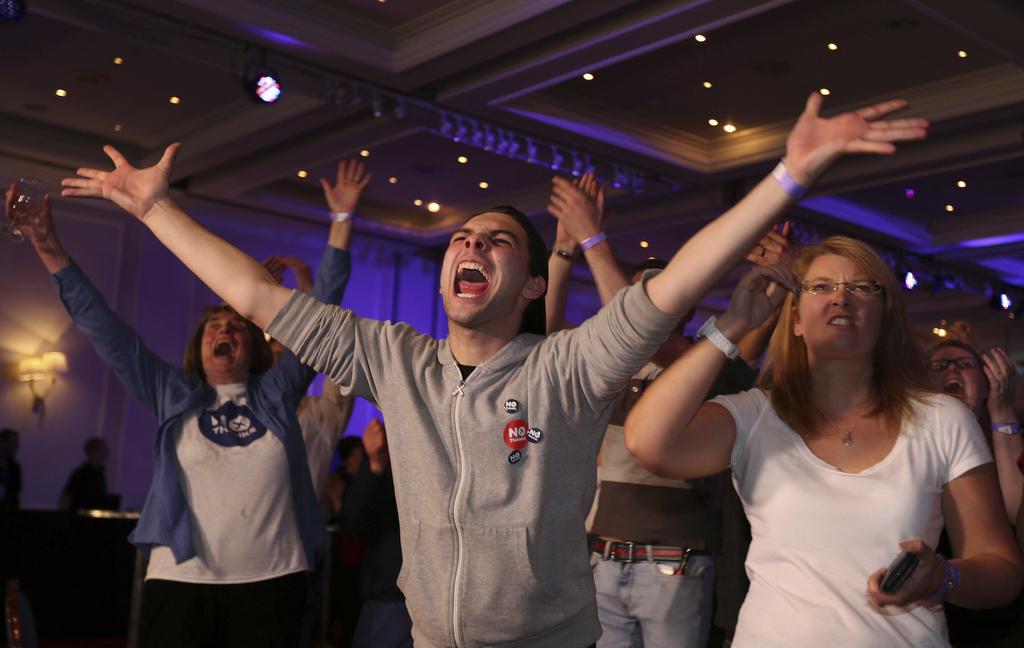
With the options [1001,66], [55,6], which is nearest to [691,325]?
[1001,66]

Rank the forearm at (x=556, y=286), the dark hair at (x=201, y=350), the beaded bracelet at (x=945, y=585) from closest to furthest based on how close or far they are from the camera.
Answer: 1. the beaded bracelet at (x=945, y=585)
2. the forearm at (x=556, y=286)
3. the dark hair at (x=201, y=350)

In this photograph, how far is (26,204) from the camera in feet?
9.52

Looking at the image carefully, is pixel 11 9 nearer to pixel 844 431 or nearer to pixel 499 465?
pixel 499 465

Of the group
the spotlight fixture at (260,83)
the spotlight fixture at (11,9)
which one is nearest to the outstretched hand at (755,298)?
the spotlight fixture at (11,9)

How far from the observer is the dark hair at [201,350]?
3.79 metres

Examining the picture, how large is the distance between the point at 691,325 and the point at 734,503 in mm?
15754

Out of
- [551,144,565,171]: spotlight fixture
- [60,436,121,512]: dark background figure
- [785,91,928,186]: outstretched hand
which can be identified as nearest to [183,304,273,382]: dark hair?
[785,91,928,186]: outstretched hand

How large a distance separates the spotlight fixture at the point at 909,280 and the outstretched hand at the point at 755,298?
1092cm

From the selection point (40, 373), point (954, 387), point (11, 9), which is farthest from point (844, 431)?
point (40, 373)

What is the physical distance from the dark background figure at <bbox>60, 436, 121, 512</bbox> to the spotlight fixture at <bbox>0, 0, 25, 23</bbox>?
5.01m

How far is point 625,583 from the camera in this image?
10.8 ft

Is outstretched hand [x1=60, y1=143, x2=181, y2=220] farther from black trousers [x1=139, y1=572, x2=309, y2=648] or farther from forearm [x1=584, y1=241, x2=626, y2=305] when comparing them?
black trousers [x1=139, y1=572, x2=309, y2=648]

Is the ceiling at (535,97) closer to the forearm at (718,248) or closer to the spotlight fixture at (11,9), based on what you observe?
the spotlight fixture at (11,9)

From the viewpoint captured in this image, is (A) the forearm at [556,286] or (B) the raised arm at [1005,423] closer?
(A) the forearm at [556,286]
